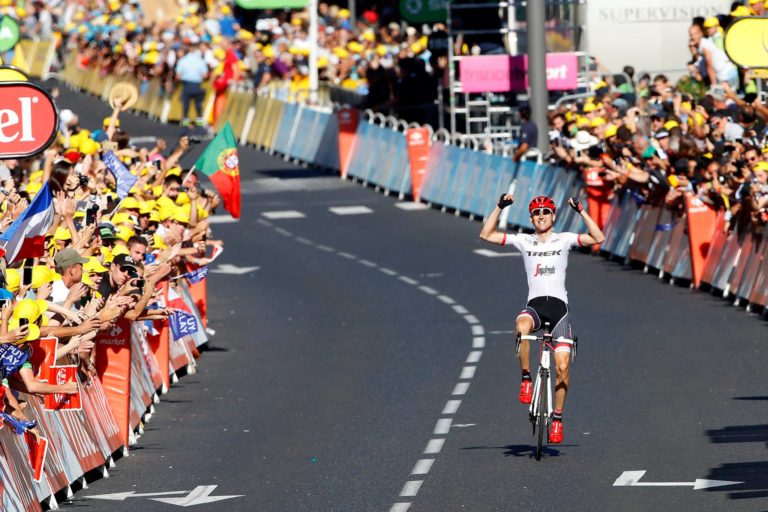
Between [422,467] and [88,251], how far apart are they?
3.76m

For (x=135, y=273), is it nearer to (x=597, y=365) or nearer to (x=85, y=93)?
(x=597, y=365)

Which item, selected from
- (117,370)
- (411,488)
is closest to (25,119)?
(411,488)

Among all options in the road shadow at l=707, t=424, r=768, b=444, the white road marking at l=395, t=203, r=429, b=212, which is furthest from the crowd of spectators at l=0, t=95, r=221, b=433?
the white road marking at l=395, t=203, r=429, b=212

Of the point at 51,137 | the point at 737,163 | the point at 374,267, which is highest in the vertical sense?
the point at 51,137

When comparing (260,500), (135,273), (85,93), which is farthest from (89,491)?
(85,93)

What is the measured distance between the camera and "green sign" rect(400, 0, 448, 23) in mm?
41625

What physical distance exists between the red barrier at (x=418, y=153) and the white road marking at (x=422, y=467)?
21793mm

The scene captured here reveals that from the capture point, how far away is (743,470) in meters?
14.9

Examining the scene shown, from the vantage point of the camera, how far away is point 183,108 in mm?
48875

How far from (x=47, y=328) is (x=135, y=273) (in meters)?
3.24

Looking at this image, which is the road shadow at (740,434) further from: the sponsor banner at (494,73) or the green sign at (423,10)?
the green sign at (423,10)

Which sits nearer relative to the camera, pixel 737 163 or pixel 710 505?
pixel 710 505

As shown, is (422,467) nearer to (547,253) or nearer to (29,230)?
(547,253)

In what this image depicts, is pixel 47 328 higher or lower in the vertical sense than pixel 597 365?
higher
